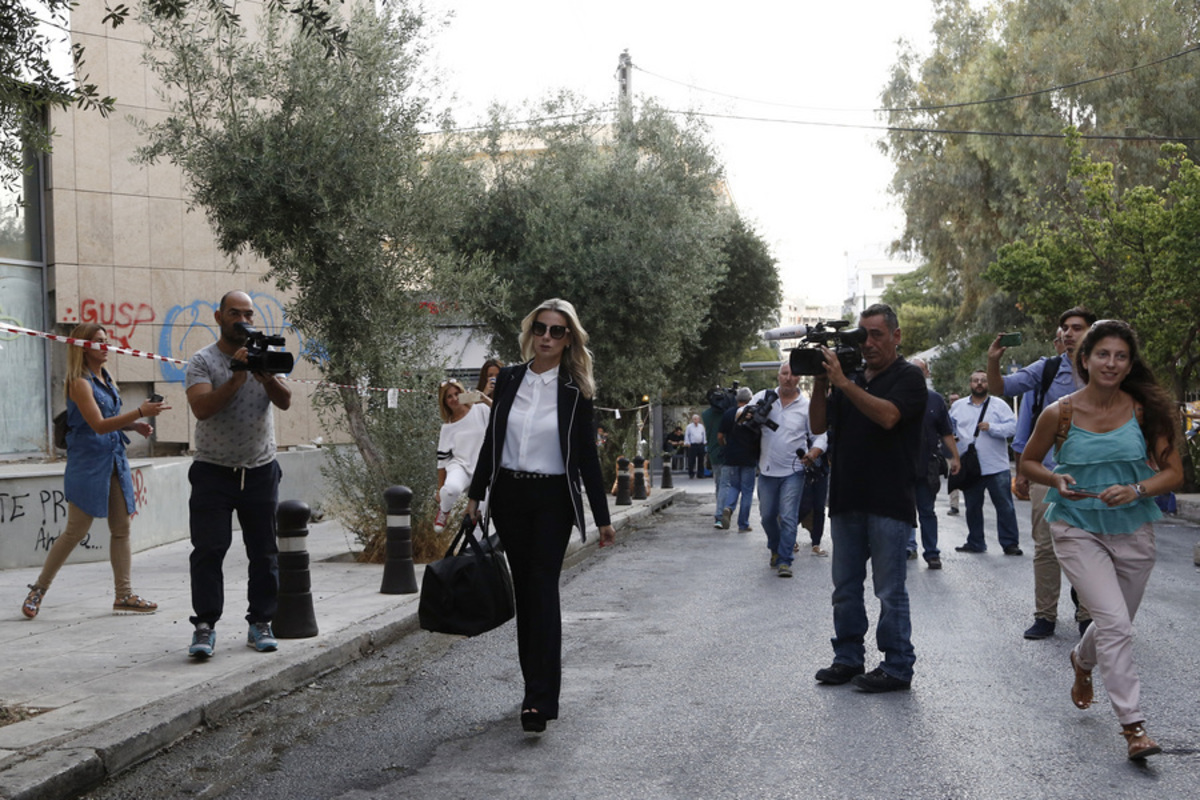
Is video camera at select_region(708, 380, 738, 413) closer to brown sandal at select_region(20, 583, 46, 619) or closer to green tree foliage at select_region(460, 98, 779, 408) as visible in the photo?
green tree foliage at select_region(460, 98, 779, 408)

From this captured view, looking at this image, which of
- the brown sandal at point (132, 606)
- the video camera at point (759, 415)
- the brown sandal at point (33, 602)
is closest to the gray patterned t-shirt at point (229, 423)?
the brown sandal at point (132, 606)

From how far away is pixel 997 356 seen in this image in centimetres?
668

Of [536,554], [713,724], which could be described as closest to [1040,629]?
[713,724]

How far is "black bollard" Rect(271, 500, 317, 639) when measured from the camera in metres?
7.07

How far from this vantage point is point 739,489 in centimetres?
1534

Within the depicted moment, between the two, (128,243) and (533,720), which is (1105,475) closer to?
(533,720)

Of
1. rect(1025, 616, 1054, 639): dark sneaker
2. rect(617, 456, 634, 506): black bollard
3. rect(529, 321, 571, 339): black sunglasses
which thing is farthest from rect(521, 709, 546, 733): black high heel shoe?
rect(617, 456, 634, 506): black bollard

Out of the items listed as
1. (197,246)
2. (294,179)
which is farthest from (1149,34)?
(294,179)

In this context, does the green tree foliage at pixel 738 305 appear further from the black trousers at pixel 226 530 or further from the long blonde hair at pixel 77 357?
the black trousers at pixel 226 530

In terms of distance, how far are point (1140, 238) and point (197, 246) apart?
615 inches

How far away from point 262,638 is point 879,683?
3281mm

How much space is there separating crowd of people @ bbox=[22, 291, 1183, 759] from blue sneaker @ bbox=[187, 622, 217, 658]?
0.03 feet

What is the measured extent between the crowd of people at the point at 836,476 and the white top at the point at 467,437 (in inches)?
106

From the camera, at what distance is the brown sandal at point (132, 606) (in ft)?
26.8
